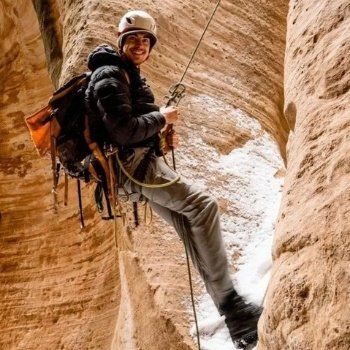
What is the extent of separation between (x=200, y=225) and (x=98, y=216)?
3436mm

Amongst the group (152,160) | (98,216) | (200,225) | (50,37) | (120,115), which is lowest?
(200,225)

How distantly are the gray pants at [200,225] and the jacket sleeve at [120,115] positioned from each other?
0.21 meters

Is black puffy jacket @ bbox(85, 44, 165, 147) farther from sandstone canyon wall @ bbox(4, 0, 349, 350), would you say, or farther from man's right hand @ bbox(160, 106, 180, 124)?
sandstone canyon wall @ bbox(4, 0, 349, 350)

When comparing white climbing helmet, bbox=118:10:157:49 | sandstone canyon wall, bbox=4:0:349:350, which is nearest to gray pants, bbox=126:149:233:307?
sandstone canyon wall, bbox=4:0:349:350

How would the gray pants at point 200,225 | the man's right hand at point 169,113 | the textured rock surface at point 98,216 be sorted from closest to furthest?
the gray pants at point 200,225, the man's right hand at point 169,113, the textured rock surface at point 98,216

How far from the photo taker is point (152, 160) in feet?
13.1

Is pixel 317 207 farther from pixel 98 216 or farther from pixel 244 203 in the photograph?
pixel 98 216

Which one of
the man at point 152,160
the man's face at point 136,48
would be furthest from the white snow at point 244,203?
the man's face at point 136,48

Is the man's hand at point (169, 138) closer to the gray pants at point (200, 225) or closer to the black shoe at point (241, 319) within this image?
the gray pants at point (200, 225)

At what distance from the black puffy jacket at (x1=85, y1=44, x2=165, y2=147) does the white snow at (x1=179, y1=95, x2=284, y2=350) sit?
124 cm

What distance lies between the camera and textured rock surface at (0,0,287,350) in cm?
502

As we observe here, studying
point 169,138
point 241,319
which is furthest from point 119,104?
point 241,319

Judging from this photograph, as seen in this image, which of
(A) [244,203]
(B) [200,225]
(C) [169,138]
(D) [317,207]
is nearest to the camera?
(D) [317,207]

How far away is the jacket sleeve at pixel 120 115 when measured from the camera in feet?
12.1
